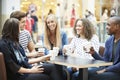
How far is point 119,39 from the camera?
3.36m

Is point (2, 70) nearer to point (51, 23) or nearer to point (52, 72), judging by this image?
point (52, 72)

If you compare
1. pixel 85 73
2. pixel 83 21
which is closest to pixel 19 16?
pixel 83 21

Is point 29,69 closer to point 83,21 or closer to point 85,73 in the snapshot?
point 85,73

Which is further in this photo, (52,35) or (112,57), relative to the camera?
(52,35)

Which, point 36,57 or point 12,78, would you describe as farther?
point 36,57

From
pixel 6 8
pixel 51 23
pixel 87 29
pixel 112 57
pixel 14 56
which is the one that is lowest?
pixel 112 57

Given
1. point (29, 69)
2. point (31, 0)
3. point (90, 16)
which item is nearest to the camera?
point (29, 69)

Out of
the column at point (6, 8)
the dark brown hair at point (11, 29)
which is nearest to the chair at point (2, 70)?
the dark brown hair at point (11, 29)

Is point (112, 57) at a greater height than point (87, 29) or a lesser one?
lesser

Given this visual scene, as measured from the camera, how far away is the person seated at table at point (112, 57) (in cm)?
322

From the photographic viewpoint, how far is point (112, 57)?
3.37m

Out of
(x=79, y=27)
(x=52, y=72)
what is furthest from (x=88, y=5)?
(x=52, y=72)

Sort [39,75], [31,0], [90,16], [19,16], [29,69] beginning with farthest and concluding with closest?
[90,16] < [31,0] < [19,16] < [39,75] < [29,69]

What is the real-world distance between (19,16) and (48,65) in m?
0.86
